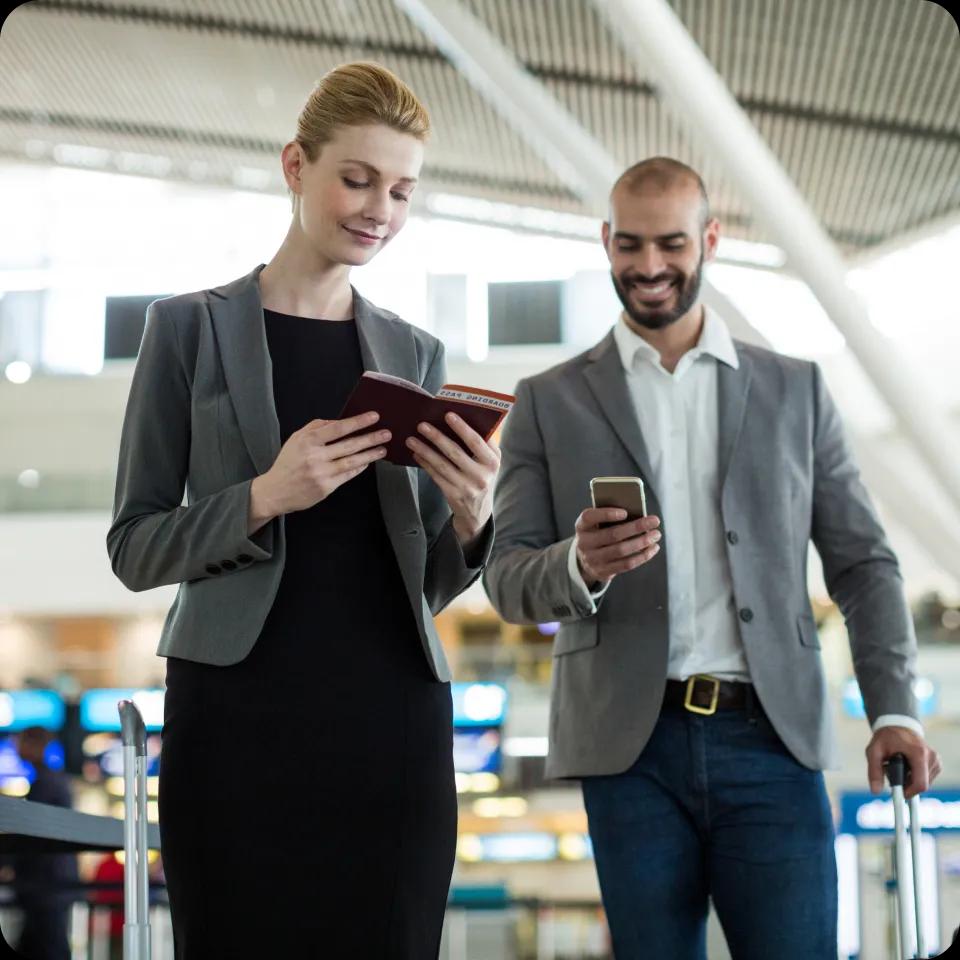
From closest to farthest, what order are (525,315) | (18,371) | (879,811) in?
1. (879,811)
2. (525,315)
3. (18,371)

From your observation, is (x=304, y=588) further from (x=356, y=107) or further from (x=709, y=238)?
(x=709, y=238)

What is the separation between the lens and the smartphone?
8.05 feet

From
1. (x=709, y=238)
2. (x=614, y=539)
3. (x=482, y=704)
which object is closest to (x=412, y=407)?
(x=614, y=539)

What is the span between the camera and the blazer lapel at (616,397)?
2.99m

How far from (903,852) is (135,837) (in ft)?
4.80

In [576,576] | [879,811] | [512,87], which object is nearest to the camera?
[576,576]

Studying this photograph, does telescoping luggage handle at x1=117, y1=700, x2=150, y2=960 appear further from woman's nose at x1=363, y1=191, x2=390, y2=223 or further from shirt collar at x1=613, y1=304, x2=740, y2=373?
shirt collar at x1=613, y1=304, x2=740, y2=373

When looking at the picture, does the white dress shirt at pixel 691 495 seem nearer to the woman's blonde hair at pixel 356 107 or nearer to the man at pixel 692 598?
the man at pixel 692 598

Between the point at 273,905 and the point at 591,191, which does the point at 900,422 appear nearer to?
the point at 591,191

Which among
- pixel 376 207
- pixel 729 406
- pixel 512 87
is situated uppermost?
pixel 512 87

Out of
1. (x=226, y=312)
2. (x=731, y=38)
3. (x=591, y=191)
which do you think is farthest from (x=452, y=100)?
(x=226, y=312)

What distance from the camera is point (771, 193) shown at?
29.7 ft

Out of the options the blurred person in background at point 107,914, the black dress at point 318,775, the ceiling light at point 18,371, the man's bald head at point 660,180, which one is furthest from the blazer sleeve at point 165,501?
the ceiling light at point 18,371

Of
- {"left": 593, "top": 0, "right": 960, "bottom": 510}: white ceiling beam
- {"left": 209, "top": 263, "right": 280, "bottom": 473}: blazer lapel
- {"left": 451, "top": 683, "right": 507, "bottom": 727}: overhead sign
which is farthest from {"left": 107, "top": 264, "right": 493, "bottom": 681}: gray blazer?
{"left": 451, "top": 683, "right": 507, "bottom": 727}: overhead sign
